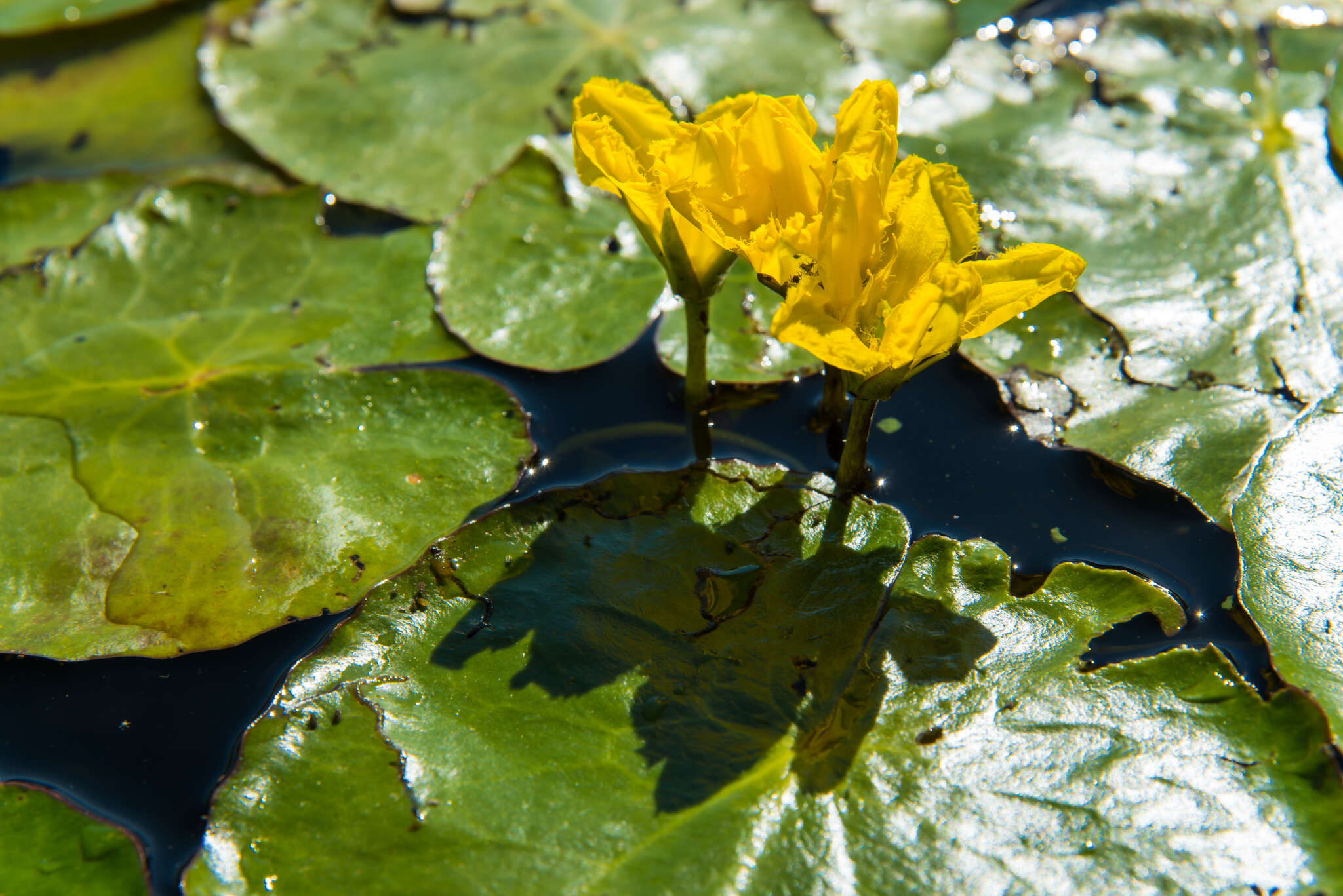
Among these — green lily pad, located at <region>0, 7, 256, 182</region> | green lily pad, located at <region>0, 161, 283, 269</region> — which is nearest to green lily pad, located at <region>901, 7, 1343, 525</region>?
green lily pad, located at <region>0, 161, 283, 269</region>

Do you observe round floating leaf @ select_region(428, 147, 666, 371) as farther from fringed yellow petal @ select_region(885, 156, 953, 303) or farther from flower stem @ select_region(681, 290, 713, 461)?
fringed yellow petal @ select_region(885, 156, 953, 303)

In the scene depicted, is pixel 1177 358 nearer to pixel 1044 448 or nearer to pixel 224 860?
pixel 1044 448

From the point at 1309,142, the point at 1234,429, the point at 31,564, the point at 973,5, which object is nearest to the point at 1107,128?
the point at 1309,142

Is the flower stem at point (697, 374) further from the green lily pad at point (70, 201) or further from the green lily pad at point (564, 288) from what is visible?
the green lily pad at point (70, 201)

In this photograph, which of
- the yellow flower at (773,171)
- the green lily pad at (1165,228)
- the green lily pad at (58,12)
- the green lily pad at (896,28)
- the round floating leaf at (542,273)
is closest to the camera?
the yellow flower at (773,171)

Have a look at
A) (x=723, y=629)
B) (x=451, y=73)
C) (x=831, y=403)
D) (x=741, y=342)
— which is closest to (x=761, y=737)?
(x=723, y=629)

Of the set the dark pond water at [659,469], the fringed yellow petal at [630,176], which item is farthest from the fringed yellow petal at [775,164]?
the dark pond water at [659,469]
